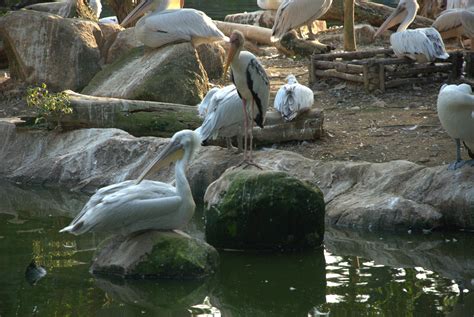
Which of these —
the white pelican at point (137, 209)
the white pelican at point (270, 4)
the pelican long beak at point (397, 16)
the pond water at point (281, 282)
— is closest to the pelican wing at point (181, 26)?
the pelican long beak at point (397, 16)

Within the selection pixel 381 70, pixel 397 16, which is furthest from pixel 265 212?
pixel 397 16

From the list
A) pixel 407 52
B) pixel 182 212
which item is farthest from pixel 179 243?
pixel 407 52

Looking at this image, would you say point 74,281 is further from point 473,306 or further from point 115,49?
point 115,49

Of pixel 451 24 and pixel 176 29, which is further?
pixel 451 24

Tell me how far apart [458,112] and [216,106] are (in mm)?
2182

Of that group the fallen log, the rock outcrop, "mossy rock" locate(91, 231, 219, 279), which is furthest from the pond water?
the fallen log

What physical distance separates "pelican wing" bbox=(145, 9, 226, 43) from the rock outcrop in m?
2.36

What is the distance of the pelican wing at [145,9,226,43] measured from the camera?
12000mm

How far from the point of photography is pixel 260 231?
7324 millimetres

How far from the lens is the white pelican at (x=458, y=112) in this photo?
306 inches

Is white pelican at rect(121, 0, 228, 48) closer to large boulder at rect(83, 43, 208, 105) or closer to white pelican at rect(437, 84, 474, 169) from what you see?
large boulder at rect(83, 43, 208, 105)

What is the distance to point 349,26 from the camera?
1402cm

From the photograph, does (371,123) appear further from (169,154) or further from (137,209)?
(137,209)

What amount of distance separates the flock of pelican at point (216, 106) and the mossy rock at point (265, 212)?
47cm
